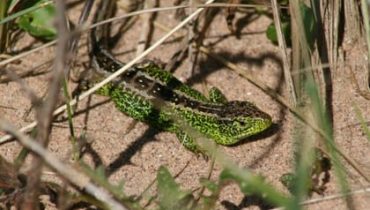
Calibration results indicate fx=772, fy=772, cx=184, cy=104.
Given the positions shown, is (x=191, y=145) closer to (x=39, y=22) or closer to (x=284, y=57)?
(x=284, y=57)

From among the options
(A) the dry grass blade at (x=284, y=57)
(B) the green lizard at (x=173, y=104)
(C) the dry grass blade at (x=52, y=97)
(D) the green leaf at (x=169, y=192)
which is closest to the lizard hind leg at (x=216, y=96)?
(B) the green lizard at (x=173, y=104)

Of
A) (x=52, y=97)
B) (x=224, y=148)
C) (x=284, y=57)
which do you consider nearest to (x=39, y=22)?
(x=224, y=148)

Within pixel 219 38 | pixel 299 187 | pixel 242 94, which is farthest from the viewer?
pixel 219 38

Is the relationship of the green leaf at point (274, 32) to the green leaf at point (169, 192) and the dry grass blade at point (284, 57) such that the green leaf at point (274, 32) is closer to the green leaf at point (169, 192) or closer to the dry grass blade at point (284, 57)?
the dry grass blade at point (284, 57)

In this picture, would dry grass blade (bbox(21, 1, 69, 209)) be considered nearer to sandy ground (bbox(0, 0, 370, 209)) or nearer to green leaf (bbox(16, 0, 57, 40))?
sandy ground (bbox(0, 0, 370, 209))

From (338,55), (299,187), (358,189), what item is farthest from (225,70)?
(299,187)

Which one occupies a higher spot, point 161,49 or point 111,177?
point 161,49

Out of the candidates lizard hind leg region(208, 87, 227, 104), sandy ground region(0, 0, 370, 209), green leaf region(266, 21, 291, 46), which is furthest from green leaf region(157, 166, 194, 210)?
green leaf region(266, 21, 291, 46)

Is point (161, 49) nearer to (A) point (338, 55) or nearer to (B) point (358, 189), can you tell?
(A) point (338, 55)
